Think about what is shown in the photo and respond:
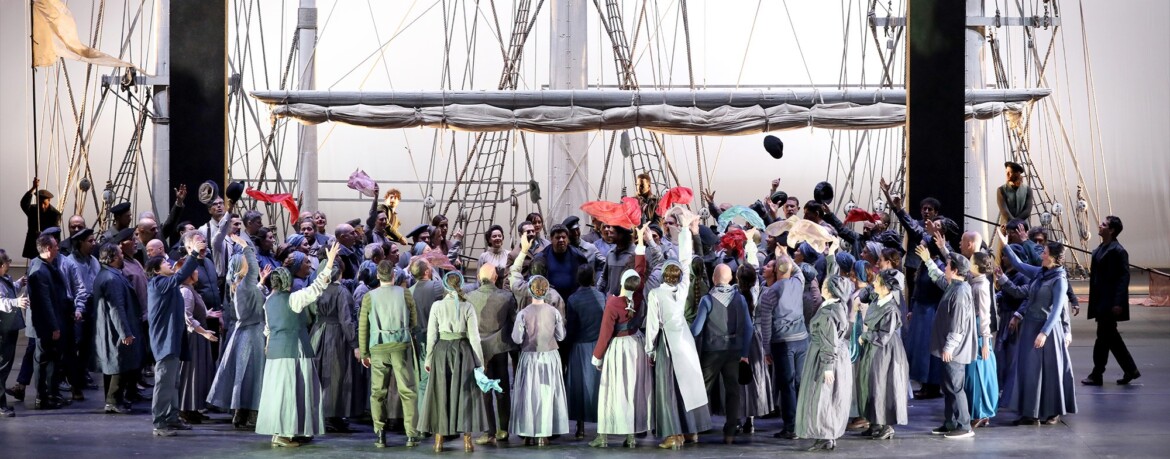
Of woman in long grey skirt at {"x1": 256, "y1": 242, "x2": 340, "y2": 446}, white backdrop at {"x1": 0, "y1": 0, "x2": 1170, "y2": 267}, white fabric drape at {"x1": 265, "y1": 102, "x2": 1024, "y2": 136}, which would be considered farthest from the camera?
white backdrop at {"x1": 0, "y1": 0, "x2": 1170, "y2": 267}

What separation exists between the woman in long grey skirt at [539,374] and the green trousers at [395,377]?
64 cm

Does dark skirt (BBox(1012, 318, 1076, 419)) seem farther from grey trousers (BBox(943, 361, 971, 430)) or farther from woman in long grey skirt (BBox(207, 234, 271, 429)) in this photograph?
woman in long grey skirt (BBox(207, 234, 271, 429))

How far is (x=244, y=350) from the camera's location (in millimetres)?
8844

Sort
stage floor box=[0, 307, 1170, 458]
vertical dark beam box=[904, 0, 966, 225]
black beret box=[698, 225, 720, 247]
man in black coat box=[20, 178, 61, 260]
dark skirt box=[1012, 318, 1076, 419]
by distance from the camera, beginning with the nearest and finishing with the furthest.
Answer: stage floor box=[0, 307, 1170, 458] < dark skirt box=[1012, 318, 1076, 419] < black beret box=[698, 225, 720, 247] < vertical dark beam box=[904, 0, 966, 225] < man in black coat box=[20, 178, 61, 260]

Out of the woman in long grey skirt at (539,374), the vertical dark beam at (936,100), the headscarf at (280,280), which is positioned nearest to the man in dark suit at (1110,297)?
the vertical dark beam at (936,100)

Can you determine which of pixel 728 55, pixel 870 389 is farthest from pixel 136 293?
pixel 728 55

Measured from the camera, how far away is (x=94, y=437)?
8617mm

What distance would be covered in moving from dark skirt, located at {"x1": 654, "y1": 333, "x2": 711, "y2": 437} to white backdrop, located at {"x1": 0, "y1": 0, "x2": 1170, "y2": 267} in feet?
34.5

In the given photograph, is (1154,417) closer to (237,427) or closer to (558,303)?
(558,303)

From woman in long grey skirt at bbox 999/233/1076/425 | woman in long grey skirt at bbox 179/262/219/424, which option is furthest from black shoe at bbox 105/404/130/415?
woman in long grey skirt at bbox 999/233/1076/425

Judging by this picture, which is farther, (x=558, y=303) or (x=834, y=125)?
(x=834, y=125)

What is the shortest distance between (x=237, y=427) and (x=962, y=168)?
5893 mm

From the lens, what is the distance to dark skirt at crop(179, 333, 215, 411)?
9.19m

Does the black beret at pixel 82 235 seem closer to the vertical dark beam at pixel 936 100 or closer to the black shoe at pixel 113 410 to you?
the black shoe at pixel 113 410
